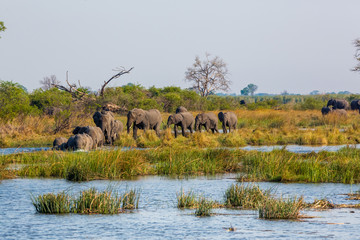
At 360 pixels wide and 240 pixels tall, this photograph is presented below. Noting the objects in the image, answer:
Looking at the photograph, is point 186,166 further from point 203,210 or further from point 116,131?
point 116,131

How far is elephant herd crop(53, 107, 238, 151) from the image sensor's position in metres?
21.7

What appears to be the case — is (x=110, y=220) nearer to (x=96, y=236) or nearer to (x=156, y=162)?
(x=96, y=236)

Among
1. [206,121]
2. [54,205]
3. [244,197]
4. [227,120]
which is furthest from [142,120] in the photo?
[54,205]

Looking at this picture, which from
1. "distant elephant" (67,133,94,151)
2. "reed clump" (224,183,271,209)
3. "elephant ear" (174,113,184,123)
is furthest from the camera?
"elephant ear" (174,113,184,123)

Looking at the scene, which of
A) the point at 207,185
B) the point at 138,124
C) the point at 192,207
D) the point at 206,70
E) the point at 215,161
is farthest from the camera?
the point at 206,70

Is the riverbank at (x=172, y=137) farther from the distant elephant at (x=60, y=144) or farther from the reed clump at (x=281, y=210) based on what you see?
the reed clump at (x=281, y=210)

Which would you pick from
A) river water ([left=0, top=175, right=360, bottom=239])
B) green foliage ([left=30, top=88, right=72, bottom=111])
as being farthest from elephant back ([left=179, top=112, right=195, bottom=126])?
river water ([left=0, top=175, right=360, bottom=239])

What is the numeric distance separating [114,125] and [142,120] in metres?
2.38

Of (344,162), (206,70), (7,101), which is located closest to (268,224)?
(344,162)

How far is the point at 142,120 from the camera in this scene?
30.9m

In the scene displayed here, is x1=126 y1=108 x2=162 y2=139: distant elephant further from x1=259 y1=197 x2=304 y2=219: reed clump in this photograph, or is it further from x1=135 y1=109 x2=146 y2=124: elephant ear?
x1=259 y1=197 x2=304 y2=219: reed clump

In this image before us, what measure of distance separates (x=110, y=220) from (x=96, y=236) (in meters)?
1.17

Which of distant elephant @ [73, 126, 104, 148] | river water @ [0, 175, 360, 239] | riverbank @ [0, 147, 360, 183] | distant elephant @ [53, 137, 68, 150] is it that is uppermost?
distant elephant @ [73, 126, 104, 148]

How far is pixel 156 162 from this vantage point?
61.6ft
